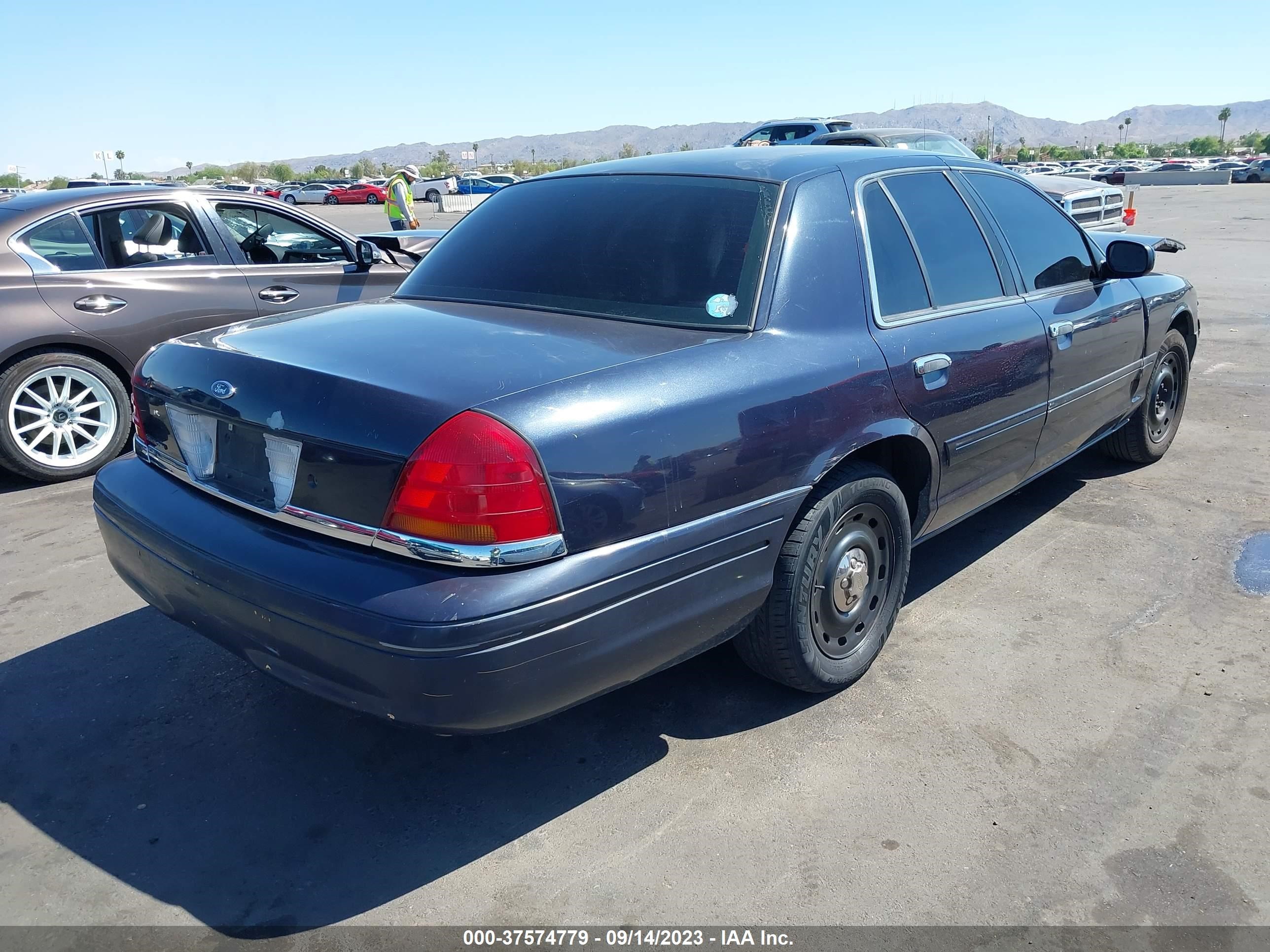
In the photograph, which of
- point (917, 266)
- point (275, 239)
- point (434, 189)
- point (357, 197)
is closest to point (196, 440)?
point (917, 266)

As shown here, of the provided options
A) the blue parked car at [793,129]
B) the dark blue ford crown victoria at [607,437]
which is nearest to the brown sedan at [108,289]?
the dark blue ford crown victoria at [607,437]

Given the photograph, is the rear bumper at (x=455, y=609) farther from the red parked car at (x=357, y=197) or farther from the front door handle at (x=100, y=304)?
the red parked car at (x=357, y=197)

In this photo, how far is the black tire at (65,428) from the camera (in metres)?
5.42

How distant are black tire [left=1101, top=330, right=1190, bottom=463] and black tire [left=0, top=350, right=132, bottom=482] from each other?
5.43 meters

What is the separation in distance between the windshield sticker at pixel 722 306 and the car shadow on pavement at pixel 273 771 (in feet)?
4.17

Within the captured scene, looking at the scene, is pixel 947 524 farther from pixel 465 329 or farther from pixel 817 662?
pixel 465 329

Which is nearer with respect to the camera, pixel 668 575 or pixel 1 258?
pixel 668 575

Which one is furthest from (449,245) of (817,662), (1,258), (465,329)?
(1,258)

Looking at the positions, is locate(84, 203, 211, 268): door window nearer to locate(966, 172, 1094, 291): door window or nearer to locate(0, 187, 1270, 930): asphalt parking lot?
locate(0, 187, 1270, 930): asphalt parking lot

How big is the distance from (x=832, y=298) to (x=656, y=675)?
4.65 feet

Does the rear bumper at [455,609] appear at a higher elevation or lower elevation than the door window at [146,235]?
lower

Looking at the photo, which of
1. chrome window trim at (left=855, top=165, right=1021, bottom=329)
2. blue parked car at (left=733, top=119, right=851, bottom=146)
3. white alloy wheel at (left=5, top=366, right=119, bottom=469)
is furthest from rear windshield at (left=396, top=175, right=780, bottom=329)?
blue parked car at (left=733, top=119, right=851, bottom=146)

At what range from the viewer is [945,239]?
12.1 ft

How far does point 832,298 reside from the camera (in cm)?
309
